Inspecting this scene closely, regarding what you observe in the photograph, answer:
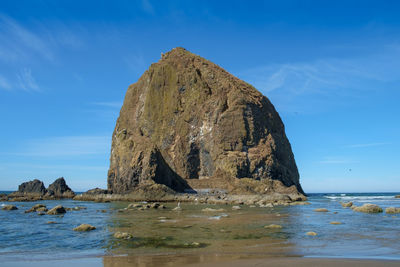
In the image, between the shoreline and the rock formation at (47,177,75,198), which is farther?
the rock formation at (47,177,75,198)

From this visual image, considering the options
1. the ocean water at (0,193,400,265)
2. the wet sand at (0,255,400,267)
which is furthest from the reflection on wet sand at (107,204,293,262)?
the wet sand at (0,255,400,267)

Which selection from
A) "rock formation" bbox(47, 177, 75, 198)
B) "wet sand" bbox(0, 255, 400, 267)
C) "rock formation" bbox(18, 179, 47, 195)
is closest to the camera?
"wet sand" bbox(0, 255, 400, 267)

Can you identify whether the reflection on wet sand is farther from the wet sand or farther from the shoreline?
the wet sand

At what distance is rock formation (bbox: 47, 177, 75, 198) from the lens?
4279 inches

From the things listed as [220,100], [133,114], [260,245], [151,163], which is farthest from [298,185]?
[260,245]

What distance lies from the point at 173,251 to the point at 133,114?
124296 millimetres

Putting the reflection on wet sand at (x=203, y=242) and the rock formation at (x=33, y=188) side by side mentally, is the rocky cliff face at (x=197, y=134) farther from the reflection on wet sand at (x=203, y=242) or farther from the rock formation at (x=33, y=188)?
the reflection on wet sand at (x=203, y=242)

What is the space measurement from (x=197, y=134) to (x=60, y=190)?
5087 centimetres

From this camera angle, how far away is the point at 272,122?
121 meters

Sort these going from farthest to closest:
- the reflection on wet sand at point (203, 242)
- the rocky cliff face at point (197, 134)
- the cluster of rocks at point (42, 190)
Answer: the cluster of rocks at point (42, 190), the rocky cliff face at point (197, 134), the reflection on wet sand at point (203, 242)

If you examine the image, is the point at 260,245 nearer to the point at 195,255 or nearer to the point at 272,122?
the point at 195,255

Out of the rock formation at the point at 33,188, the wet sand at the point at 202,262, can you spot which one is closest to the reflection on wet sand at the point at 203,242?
the wet sand at the point at 202,262

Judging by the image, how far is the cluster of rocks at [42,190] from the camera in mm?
108500

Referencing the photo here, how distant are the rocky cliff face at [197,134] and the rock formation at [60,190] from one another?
15.9m
